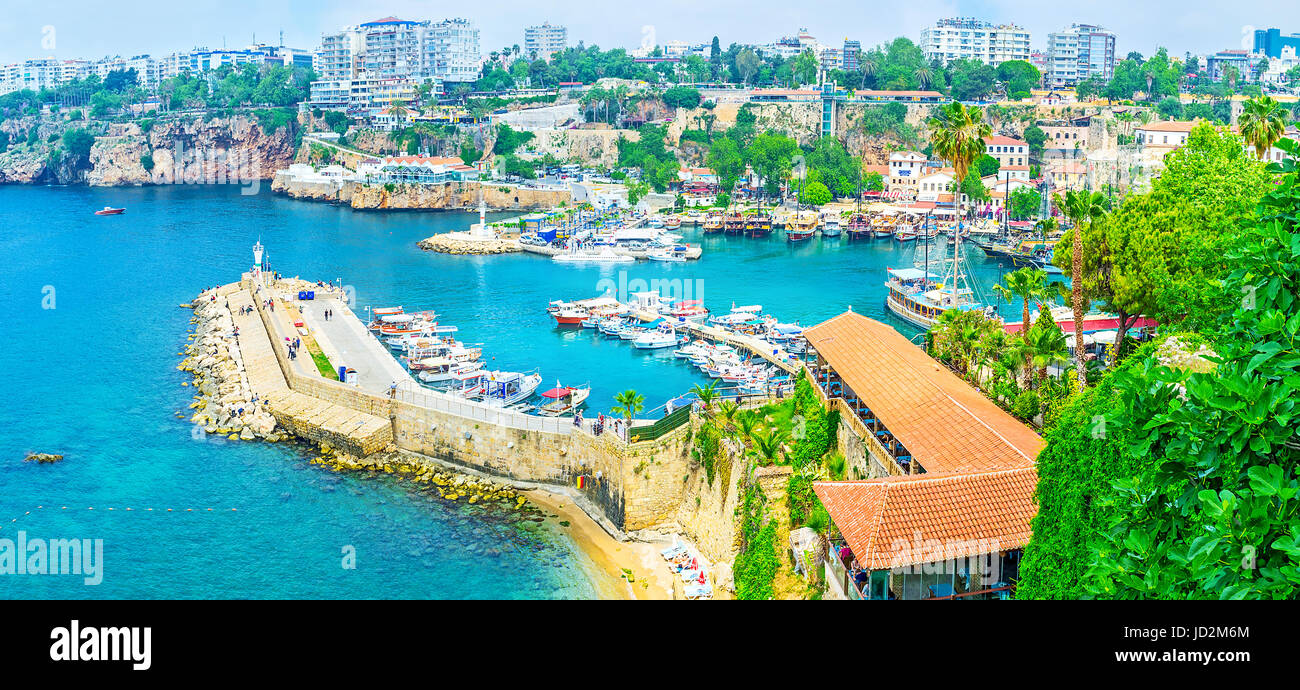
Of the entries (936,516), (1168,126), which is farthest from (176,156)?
(936,516)

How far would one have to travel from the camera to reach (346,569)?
83.9 feet

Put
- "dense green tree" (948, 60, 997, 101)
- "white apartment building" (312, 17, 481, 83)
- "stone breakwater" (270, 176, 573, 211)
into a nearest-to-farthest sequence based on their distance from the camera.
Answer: "stone breakwater" (270, 176, 573, 211) < "dense green tree" (948, 60, 997, 101) < "white apartment building" (312, 17, 481, 83)

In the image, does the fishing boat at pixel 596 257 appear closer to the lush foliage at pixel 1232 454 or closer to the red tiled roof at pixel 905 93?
the red tiled roof at pixel 905 93

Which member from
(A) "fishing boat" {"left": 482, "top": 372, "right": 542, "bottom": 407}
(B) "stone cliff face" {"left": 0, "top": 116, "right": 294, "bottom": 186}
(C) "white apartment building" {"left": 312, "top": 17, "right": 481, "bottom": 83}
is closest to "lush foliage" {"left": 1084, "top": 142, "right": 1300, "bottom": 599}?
(A) "fishing boat" {"left": 482, "top": 372, "right": 542, "bottom": 407}

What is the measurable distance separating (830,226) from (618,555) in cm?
6359

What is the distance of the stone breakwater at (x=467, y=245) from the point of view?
257 feet

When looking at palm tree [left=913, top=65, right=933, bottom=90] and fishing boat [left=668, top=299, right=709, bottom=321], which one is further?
palm tree [left=913, top=65, right=933, bottom=90]

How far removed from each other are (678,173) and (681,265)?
37321mm

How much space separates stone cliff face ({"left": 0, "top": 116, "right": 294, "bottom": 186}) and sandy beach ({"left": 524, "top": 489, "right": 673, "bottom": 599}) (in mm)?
120304

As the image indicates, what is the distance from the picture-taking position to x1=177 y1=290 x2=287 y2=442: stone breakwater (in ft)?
115

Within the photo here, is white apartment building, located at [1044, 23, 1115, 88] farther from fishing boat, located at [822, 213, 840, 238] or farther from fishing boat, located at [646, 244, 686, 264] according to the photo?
fishing boat, located at [646, 244, 686, 264]

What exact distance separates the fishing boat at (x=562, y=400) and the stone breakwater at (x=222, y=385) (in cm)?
836

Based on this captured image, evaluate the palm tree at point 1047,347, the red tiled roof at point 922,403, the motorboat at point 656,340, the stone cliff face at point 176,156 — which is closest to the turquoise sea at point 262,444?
the motorboat at point 656,340
